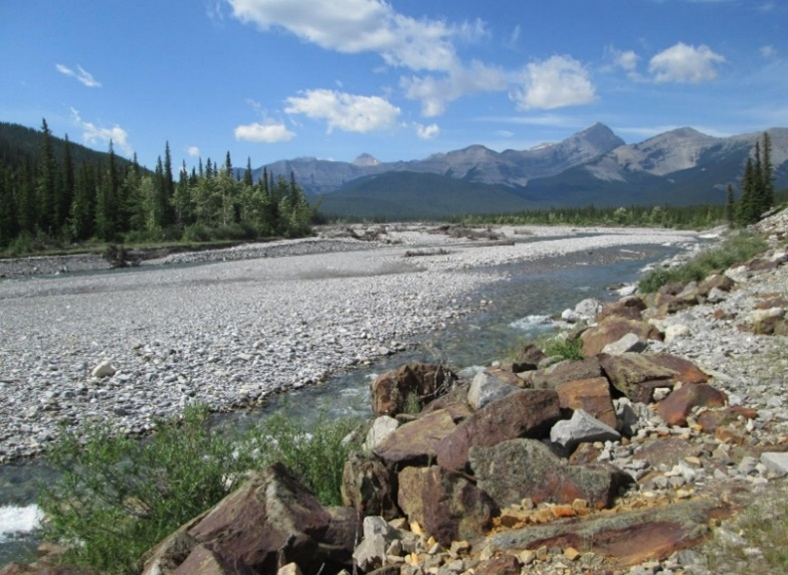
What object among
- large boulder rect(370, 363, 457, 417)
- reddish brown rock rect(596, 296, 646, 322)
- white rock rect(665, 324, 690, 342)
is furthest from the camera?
reddish brown rock rect(596, 296, 646, 322)

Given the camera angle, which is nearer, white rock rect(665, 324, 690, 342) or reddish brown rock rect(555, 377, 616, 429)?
reddish brown rock rect(555, 377, 616, 429)

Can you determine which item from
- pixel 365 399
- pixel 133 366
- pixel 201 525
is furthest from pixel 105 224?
pixel 201 525

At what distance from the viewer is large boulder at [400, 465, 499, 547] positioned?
5.30 meters

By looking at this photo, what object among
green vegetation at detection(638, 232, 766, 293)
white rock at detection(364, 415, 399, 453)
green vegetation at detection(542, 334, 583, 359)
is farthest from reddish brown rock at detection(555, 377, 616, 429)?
green vegetation at detection(638, 232, 766, 293)

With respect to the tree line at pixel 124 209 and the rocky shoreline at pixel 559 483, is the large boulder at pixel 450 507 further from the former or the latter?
the tree line at pixel 124 209

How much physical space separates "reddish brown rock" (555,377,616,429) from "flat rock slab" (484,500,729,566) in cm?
227

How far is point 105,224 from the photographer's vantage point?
232 feet

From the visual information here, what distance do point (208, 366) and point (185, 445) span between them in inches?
316

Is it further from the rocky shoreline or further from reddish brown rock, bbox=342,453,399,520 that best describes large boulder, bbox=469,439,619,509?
reddish brown rock, bbox=342,453,399,520

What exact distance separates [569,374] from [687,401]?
1834 mm

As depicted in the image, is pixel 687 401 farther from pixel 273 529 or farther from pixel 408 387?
pixel 273 529

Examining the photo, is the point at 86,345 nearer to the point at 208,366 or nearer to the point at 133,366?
the point at 133,366

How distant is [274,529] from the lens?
16.4 feet

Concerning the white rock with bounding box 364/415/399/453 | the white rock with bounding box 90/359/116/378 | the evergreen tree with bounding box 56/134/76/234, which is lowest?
the white rock with bounding box 90/359/116/378
